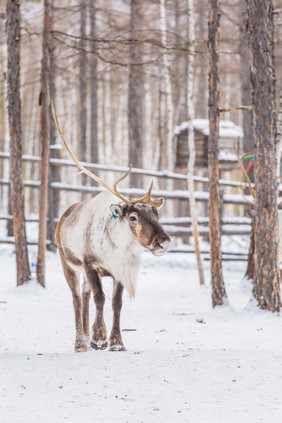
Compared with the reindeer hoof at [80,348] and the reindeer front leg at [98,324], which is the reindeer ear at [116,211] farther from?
the reindeer hoof at [80,348]

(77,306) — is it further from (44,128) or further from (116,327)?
(44,128)

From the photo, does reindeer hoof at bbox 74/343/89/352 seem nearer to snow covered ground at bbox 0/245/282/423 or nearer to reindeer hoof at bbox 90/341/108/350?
snow covered ground at bbox 0/245/282/423

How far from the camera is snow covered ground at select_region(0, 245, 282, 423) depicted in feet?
11.5

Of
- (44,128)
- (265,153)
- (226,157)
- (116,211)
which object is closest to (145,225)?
(116,211)

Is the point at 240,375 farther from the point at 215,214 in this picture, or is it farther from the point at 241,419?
the point at 215,214

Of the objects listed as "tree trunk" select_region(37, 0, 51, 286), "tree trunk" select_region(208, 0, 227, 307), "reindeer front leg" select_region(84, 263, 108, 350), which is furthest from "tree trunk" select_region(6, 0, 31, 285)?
"reindeer front leg" select_region(84, 263, 108, 350)

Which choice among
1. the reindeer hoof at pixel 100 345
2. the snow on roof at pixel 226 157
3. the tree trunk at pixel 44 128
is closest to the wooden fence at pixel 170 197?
the snow on roof at pixel 226 157

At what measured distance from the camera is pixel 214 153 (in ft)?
23.9

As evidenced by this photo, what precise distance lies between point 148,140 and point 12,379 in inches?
1079

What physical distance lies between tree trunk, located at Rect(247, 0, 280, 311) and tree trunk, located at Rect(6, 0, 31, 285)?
314cm

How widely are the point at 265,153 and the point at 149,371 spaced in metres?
3.21

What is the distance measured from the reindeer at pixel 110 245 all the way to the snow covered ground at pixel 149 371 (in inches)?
14.0

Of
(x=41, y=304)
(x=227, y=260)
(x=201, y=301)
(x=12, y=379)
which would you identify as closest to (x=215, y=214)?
(x=201, y=301)

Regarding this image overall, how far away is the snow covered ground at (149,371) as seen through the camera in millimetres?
3492
